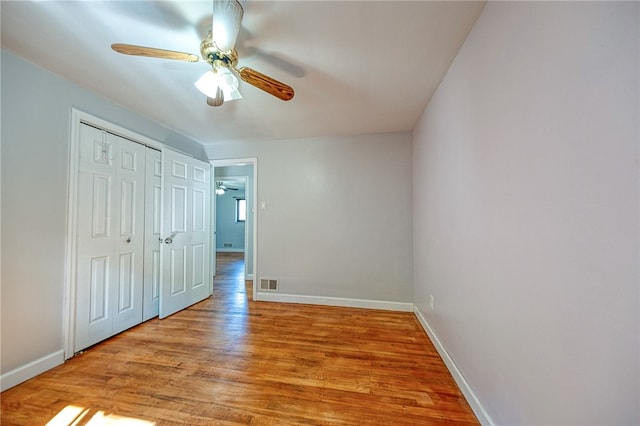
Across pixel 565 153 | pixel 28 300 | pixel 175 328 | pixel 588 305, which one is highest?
pixel 565 153

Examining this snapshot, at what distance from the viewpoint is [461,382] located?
1.54 m

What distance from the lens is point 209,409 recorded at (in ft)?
4.59

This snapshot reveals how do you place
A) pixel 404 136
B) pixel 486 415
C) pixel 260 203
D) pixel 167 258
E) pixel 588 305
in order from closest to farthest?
pixel 588 305 → pixel 486 415 → pixel 167 258 → pixel 404 136 → pixel 260 203

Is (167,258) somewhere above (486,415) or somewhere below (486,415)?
above

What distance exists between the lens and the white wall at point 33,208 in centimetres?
156

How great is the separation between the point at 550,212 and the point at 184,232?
3408mm

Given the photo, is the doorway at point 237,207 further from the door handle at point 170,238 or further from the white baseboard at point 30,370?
the white baseboard at point 30,370

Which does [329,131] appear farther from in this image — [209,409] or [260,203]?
[209,409]

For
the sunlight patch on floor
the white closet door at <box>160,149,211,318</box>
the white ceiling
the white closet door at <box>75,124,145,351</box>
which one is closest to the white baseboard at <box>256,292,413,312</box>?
the white closet door at <box>160,149,211,318</box>

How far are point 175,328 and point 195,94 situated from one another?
2374 mm

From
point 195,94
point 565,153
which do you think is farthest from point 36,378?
point 565,153

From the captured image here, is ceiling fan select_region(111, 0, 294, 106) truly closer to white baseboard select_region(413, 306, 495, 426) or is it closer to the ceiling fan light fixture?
the ceiling fan light fixture

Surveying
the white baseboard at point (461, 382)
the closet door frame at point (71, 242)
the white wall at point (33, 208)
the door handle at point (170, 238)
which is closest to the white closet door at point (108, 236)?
the closet door frame at point (71, 242)

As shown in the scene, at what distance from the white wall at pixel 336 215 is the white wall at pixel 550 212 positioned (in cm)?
146
